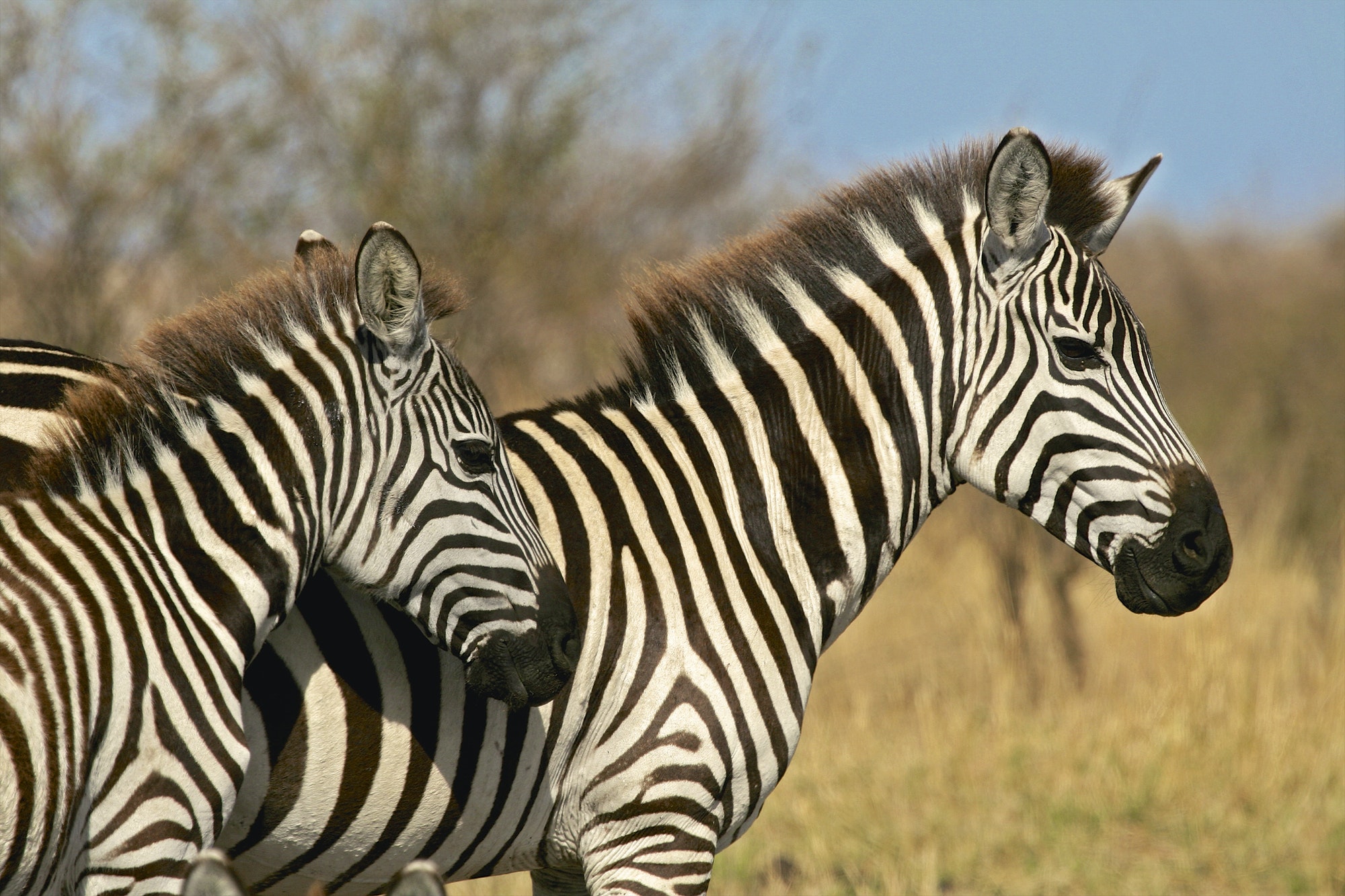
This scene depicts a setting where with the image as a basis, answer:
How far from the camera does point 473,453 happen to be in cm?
294

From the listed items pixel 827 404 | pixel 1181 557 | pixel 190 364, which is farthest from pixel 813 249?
pixel 190 364

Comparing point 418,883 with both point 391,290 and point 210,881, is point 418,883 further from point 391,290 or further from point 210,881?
point 391,290

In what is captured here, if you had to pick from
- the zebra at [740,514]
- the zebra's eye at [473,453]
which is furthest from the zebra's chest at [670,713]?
the zebra's eye at [473,453]

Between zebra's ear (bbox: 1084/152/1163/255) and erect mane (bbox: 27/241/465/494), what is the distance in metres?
1.94

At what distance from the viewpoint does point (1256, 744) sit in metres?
6.75

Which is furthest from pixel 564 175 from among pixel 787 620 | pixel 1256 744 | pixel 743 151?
pixel 787 620

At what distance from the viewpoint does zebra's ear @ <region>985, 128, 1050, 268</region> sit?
3238 millimetres

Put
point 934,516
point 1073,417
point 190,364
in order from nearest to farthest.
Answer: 1. point 190,364
2. point 1073,417
3. point 934,516

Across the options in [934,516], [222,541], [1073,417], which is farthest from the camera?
[934,516]

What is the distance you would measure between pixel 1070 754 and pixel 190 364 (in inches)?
223

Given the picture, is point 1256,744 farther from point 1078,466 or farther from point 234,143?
point 234,143

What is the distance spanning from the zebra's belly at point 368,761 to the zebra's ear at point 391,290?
0.71 meters

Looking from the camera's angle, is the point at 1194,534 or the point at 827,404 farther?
the point at 827,404

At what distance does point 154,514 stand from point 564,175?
29.7ft
